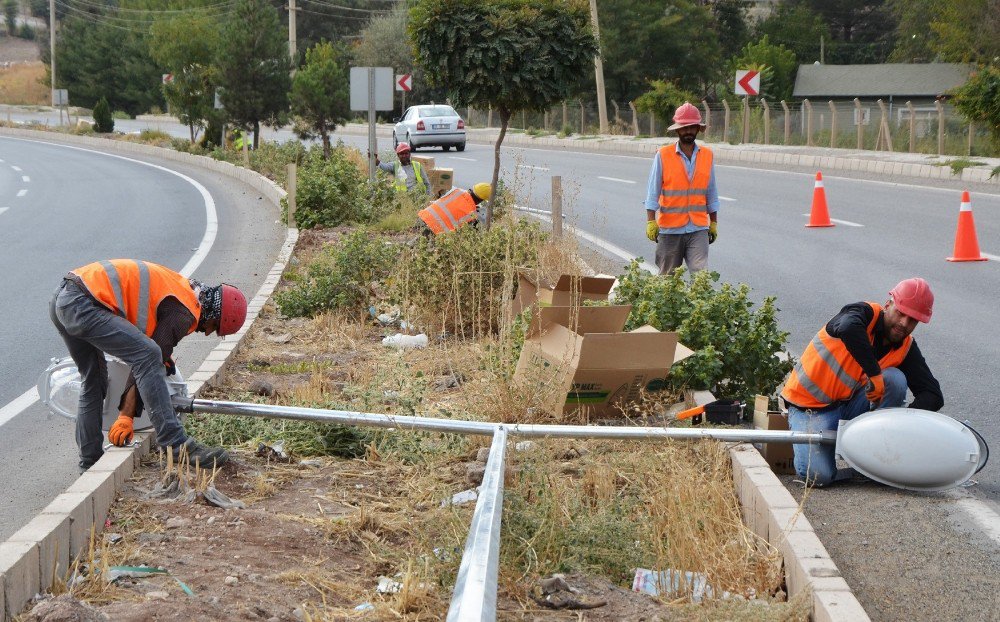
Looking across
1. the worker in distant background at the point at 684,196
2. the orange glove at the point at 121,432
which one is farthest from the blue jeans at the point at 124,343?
the worker in distant background at the point at 684,196

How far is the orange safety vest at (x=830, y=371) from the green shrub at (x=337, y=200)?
10817mm

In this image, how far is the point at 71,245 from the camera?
16234 mm

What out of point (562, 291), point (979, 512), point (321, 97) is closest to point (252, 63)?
point (321, 97)

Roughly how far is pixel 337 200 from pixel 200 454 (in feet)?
36.2

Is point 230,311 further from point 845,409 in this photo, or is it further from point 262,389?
point 845,409

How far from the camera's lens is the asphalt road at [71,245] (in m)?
6.64

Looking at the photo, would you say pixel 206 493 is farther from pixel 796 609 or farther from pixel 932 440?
pixel 932 440

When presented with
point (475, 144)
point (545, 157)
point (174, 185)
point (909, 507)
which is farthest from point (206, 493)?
point (475, 144)

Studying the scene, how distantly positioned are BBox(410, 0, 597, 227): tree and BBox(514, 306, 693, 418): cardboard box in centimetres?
502

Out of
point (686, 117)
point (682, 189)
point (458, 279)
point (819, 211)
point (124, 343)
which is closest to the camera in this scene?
point (124, 343)

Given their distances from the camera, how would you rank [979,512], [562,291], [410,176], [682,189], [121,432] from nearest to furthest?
[979,512], [121,432], [562,291], [682,189], [410,176]

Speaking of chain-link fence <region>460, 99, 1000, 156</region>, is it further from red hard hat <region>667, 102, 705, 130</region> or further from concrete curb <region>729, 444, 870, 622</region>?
concrete curb <region>729, 444, 870, 622</region>

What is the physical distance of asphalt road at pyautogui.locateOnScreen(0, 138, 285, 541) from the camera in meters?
6.64

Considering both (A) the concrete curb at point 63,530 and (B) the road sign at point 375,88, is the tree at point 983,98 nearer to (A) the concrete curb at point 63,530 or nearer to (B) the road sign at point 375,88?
(B) the road sign at point 375,88
